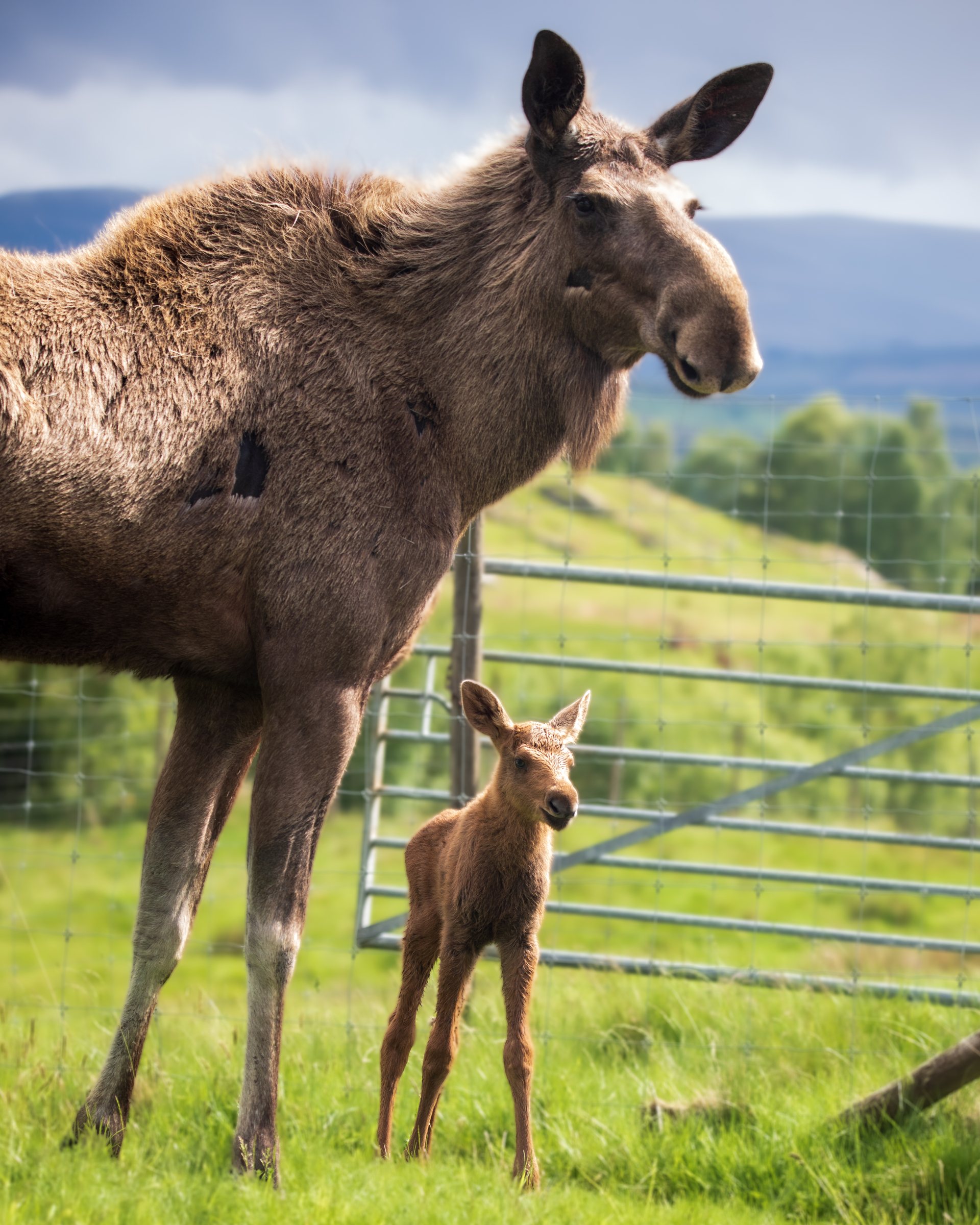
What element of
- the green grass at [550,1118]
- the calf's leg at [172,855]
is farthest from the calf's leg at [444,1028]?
the calf's leg at [172,855]

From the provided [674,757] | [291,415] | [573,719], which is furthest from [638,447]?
[291,415]

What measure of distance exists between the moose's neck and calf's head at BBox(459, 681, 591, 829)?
606 mm

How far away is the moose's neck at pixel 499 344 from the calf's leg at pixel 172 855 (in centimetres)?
95

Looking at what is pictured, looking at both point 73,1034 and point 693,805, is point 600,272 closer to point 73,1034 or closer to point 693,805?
point 693,805

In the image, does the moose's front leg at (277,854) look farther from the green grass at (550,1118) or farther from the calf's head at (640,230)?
the calf's head at (640,230)

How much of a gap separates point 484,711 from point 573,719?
262 millimetres

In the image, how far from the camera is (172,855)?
363 centimetres

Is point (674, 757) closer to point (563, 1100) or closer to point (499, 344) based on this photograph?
point (563, 1100)

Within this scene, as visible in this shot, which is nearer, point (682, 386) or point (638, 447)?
point (682, 386)

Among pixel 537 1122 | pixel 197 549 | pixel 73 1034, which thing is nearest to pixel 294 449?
pixel 197 549

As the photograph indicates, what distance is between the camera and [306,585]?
3.21 meters

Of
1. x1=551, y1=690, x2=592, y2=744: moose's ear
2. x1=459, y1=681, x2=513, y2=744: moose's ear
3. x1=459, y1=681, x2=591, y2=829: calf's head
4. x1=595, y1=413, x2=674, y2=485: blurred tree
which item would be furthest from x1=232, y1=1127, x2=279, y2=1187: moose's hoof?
x1=595, y1=413, x2=674, y2=485: blurred tree

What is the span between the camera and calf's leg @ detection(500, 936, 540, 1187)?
3.26 metres

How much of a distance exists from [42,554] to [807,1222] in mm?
2983
